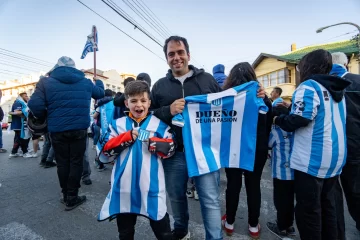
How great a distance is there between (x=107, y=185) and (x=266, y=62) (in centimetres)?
2399

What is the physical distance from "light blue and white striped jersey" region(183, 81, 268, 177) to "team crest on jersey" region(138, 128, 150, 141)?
387 millimetres

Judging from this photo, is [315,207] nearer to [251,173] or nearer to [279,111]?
[251,173]

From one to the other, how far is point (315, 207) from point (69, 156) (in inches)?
125

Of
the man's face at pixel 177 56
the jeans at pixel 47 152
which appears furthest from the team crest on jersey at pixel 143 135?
the jeans at pixel 47 152

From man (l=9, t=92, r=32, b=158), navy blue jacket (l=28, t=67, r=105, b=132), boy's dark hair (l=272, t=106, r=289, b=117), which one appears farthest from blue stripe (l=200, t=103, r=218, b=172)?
man (l=9, t=92, r=32, b=158)

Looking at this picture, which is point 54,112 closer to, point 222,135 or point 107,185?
point 107,185

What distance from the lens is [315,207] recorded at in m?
1.79

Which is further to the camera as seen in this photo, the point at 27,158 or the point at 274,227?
the point at 27,158

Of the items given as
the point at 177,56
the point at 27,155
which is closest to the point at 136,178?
the point at 177,56

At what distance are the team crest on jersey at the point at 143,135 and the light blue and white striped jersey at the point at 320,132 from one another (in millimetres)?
1364

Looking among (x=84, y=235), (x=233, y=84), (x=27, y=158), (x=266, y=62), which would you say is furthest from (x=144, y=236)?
(x=266, y=62)

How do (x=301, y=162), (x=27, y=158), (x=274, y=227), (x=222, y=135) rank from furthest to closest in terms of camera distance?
(x=27, y=158) → (x=274, y=227) → (x=222, y=135) → (x=301, y=162)

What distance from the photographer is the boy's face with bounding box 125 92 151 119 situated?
71.8 inches

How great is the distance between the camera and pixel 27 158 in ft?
20.1
